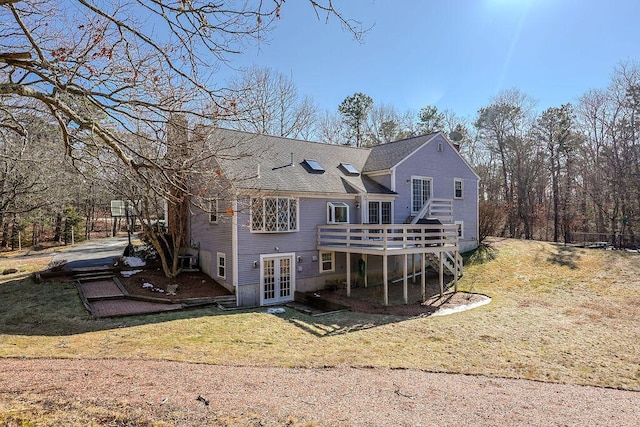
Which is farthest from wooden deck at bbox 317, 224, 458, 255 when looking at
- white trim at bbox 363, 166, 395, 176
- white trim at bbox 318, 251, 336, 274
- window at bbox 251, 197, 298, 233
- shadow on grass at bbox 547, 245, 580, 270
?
shadow on grass at bbox 547, 245, 580, 270

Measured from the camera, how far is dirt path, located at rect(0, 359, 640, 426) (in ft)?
15.3

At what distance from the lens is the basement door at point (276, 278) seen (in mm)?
15023

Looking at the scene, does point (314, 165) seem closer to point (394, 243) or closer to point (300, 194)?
point (300, 194)

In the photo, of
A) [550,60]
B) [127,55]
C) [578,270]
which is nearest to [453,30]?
[550,60]

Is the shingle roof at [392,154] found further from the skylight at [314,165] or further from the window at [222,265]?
the window at [222,265]

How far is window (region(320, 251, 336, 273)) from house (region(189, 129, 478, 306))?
0.05m

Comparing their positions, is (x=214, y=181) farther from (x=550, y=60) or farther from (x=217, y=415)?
(x=550, y=60)

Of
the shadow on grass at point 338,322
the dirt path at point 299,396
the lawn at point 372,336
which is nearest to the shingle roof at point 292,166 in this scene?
the shadow on grass at point 338,322

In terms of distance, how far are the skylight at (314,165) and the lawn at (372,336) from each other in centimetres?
702

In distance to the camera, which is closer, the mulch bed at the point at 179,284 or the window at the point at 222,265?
the mulch bed at the point at 179,284

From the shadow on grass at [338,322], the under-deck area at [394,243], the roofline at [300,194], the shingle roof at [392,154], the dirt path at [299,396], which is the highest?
the shingle roof at [392,154]

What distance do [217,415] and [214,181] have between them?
4.04 meters

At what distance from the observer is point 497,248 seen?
→ 23.1m

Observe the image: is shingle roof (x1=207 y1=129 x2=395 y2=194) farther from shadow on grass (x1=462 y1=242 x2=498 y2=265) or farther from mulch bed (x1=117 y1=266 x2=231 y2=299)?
shadow on grass (x1=462 y1=242 x2=498 y2=265)
